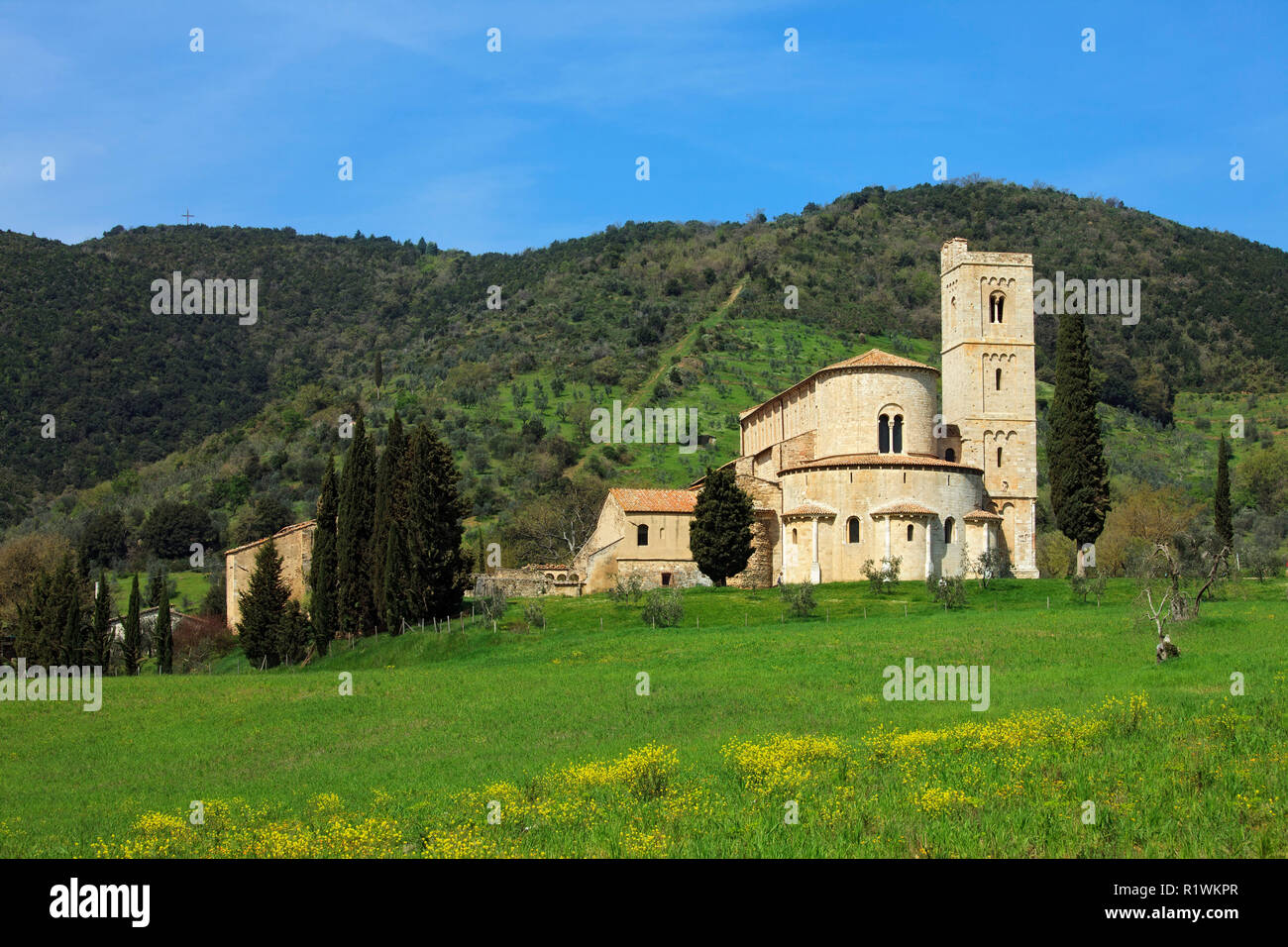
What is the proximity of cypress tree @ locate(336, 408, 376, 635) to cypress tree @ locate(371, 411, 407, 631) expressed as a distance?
0.47 metres

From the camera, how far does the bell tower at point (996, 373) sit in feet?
186

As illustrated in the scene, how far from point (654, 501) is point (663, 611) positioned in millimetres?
16225

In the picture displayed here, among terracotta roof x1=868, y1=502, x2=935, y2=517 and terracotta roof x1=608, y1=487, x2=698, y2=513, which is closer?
terracotta roof x1=868, y1=502, x2=935, y2=517

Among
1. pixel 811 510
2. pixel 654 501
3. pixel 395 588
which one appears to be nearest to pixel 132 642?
pixel 395 588

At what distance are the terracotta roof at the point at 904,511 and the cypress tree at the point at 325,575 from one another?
22689 mm

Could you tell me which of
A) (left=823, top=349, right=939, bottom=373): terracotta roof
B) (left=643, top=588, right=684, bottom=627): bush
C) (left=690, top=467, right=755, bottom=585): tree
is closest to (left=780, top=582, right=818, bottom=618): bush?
(left=643, top=588, right=684, bottom=627): bush

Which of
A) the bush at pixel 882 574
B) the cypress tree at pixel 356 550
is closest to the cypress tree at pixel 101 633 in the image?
the cypress tree at pixel 356 550

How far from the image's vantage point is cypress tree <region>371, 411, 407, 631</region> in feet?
149

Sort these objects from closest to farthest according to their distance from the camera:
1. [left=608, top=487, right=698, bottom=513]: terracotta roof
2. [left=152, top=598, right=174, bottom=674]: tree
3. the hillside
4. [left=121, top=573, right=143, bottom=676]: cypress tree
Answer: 1. [left=121, top=573, right=143, bottom=676]: cypress tree
2. [left=152, top=598, right=174, bottom=674]: tree
3. [left=608, top=487, right=698, bottom=513]: terracotta roof
4. the hillside

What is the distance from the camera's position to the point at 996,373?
2264 inches

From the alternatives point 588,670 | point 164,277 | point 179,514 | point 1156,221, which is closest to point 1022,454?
point 588,670

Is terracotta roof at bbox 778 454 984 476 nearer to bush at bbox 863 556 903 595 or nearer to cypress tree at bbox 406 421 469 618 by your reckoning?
bush at bbox 863 556 903 595
